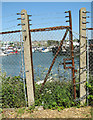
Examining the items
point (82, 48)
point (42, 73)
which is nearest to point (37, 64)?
point (42, 73)

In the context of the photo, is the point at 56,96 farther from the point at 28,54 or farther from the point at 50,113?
the point at 28,54

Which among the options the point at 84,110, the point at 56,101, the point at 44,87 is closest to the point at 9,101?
the point at 44,87

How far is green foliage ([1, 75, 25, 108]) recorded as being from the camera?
363 centimetres

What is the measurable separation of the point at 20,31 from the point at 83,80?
1.94m

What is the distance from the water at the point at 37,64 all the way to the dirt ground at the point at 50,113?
92cm

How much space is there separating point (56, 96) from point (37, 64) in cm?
99

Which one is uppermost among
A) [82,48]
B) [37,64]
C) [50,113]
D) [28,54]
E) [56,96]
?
[82,48]

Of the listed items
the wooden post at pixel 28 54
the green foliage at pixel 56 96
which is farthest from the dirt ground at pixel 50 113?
the wooden post at pixel 28 54

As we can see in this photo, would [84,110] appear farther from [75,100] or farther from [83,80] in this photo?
[83,80]

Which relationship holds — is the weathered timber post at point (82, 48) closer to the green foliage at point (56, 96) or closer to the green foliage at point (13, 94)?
the green foliage at point (56, 96)

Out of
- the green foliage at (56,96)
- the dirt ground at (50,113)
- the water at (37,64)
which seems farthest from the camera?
the water at (37,64)

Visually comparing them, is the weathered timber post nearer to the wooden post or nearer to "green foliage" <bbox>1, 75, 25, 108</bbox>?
the wooden post

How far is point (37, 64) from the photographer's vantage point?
3918mm

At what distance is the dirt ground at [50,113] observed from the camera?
3248mm
